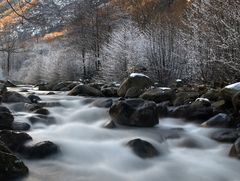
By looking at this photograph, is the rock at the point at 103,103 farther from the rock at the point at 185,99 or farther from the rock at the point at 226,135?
the rock at the point at 226,135

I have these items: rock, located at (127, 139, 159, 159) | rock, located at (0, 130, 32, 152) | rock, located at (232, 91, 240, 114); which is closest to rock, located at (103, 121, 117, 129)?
rock, located at (127, 139, 159, 159)

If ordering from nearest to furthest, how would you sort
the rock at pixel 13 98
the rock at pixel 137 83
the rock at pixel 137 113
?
the rock at pixel 137 113 → the rock at pixel 13 98 → the rock at pixel 137 83

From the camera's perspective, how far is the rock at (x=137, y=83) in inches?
602

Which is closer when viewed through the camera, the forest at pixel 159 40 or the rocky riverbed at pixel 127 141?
the forest at pixel 159 40

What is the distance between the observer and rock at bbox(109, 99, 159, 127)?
9.29 meters

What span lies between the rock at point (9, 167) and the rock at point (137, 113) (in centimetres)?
392

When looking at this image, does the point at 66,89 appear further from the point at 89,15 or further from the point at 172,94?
the point at 89,15

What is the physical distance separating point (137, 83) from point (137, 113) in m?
6.19

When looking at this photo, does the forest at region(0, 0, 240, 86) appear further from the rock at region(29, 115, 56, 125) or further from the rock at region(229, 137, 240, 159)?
the rock at region(229, 137, 240, 159)

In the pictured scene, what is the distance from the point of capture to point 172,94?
12.9 m

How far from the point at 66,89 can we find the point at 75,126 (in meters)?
12.2

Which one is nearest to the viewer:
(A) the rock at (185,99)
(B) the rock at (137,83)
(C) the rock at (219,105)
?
(C) the rock at (219,105)

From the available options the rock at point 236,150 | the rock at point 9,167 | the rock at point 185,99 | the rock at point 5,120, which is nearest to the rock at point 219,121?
the rock at point 236,150

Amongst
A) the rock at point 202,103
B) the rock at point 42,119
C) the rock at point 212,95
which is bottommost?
the rock at point 42,119
